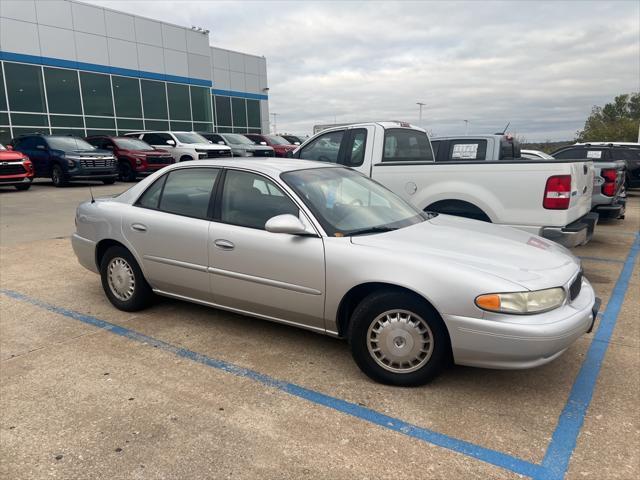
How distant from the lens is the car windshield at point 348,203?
3.64 meters

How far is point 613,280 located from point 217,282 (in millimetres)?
4832

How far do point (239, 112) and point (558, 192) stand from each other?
105ft

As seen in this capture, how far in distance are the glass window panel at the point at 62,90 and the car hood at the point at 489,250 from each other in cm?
2405

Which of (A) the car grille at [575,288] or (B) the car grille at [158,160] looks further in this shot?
(B) the car grille at [158,160]

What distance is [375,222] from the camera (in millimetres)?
3793

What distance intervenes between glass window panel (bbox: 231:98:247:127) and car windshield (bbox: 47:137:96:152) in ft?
60.2

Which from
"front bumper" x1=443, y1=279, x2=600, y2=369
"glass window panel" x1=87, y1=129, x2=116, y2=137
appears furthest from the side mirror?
"glass window panel" x1=87, y1=129, x2=116, y2=137

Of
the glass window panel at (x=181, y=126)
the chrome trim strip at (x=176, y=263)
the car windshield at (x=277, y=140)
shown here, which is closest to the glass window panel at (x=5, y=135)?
the glass window panel at (x=181, y=126)

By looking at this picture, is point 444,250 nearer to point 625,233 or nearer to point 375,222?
point 375,222

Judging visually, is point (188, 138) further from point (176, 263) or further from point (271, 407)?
point (271, 407)

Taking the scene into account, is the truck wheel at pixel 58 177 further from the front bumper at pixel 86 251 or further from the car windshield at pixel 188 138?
the front bumper at pixel 86 251

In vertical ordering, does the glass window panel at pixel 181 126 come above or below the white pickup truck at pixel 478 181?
above

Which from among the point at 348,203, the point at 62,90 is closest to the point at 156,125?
the point at 62,90

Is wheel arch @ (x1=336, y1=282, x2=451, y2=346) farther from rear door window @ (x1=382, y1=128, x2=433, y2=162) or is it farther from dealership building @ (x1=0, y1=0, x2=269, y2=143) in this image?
dealership building @ (x1=0, y1=0, x2=269, y2=143)
